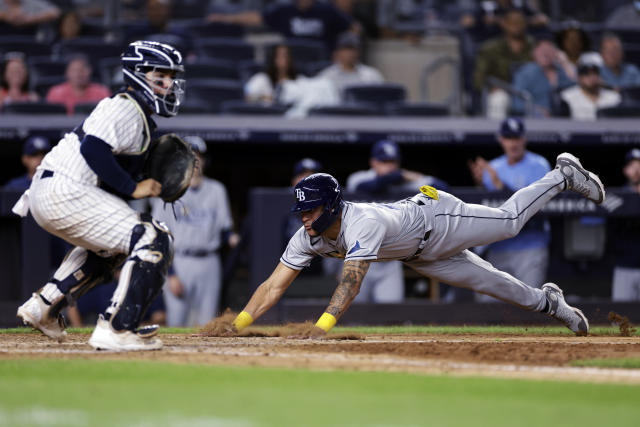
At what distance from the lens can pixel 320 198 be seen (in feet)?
18.6

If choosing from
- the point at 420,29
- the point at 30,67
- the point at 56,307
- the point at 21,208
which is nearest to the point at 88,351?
the point at 56,307

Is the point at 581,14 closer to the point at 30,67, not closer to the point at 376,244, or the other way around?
the point at 30,67

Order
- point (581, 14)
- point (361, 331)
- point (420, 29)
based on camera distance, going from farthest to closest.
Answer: point (581, 14)
point (420, 29)
point (361, 331)

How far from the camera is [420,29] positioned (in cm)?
1350

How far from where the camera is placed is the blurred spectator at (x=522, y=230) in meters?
8.87

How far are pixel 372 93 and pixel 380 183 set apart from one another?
239 centimetres

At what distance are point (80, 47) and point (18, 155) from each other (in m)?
2.32

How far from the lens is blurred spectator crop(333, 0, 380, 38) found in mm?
13141

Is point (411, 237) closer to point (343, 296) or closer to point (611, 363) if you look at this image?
point (343, 296)

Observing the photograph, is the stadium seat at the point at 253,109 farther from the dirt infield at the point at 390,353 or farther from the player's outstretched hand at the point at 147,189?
the player's outstretched hand at the point at 147,189

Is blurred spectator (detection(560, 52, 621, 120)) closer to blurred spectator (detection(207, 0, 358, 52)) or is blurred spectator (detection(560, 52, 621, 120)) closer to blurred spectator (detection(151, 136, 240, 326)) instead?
blurred spectator (detection(207, 0, 358, 52))

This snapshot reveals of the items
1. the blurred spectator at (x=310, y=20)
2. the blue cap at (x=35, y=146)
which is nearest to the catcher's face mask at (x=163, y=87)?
the blue cap at (x=35, y=146)

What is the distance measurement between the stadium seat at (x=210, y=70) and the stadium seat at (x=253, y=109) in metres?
1.12

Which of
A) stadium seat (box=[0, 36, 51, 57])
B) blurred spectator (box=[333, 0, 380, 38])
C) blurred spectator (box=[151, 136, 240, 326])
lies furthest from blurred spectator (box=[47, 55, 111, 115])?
blurred spectator (box=[333, 0, 380, 38])
